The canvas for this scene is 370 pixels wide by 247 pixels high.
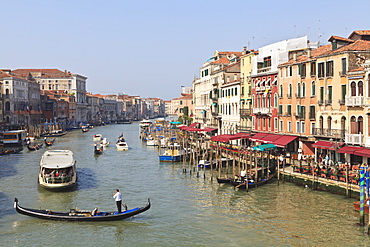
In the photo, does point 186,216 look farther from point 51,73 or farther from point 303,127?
point 51,73

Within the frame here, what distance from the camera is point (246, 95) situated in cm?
3606

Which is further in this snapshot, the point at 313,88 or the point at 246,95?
the point at 246,95

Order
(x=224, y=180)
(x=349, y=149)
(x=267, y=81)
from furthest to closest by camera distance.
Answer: (x=267, y=81)
(x=224, y=180)
(x=349, y=149)

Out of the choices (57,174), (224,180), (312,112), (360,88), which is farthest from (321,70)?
(57,174)

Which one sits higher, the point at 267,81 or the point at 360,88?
the point at 267,81

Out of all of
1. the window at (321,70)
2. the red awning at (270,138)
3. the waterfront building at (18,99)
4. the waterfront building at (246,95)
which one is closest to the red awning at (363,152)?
the window at (321,70)

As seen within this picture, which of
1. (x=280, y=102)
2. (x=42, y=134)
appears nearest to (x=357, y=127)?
(x=280, y=102)

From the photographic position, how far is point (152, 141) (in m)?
52.7

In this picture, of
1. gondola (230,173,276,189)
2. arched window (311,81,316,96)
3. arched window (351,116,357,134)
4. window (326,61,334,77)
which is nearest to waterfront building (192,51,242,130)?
arched window (311,81,316,96)

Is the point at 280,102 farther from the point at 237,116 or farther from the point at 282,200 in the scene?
the point at 282,200

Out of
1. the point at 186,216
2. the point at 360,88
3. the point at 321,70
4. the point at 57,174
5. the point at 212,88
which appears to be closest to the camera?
the point at 186,216

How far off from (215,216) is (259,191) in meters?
4.97

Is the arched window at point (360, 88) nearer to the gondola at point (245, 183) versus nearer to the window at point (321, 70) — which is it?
the window at point (321, 70)

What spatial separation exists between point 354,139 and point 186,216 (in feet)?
32.6
